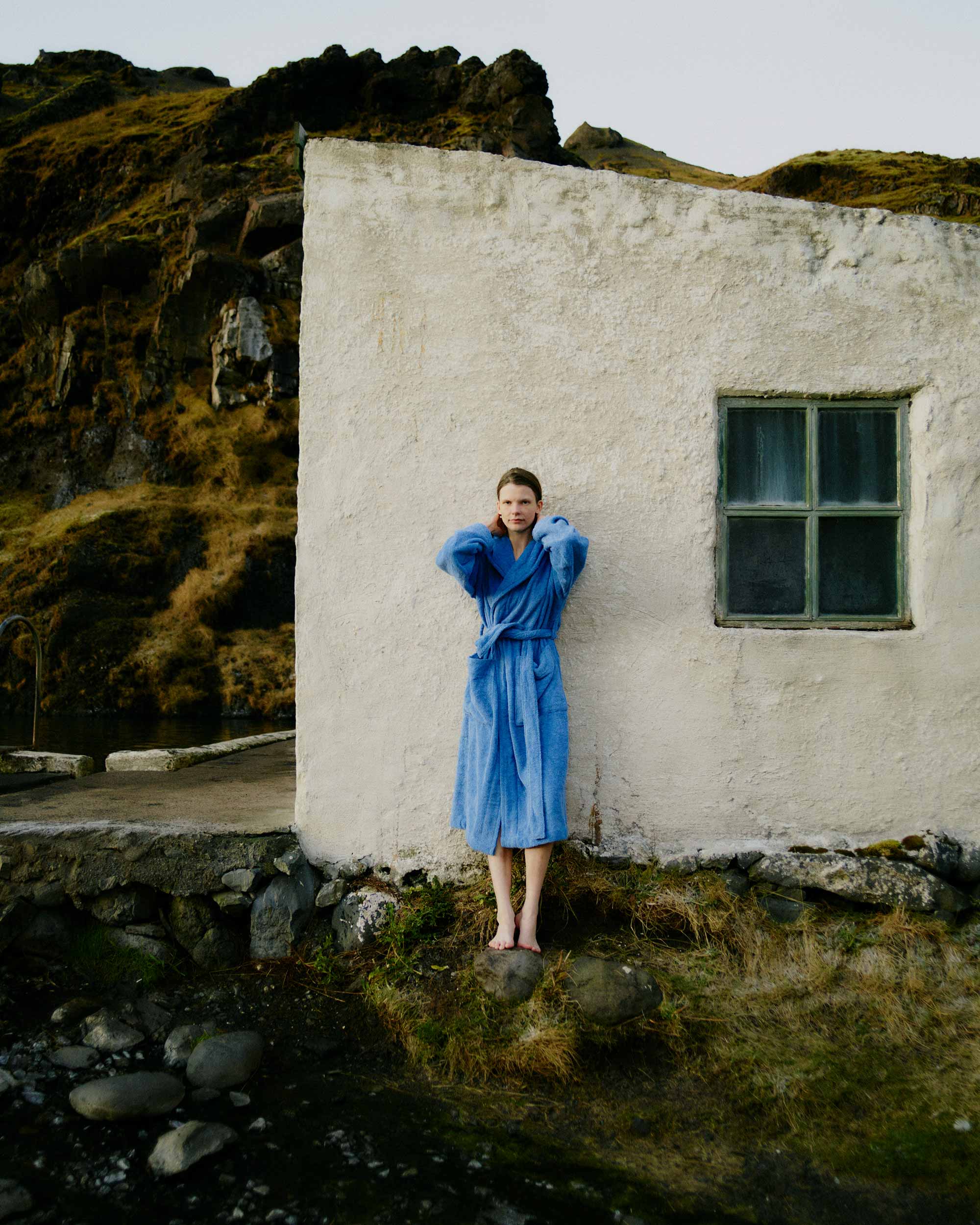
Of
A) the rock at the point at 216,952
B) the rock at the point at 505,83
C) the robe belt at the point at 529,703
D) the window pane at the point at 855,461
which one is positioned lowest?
the rock at the point at 216,952

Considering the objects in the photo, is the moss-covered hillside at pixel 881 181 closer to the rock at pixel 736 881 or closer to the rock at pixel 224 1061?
the rock at pixel 736 881

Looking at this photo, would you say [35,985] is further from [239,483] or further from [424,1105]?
[239,483]

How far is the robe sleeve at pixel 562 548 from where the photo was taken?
3223 mm

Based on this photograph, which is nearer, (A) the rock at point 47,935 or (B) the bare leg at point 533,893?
(B) the bare leg at point 533,893

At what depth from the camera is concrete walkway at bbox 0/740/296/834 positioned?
3641 millimetres

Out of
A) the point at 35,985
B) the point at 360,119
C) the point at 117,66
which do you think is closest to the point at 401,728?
the point at 35,985

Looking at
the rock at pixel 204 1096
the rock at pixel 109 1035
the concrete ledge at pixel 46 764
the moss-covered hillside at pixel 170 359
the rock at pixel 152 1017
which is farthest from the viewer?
the moss-covered hillside at pixel 170 359

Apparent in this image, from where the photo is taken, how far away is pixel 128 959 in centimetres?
345

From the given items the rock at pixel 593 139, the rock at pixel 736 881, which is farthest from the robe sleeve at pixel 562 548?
the rock at pixel 593 139

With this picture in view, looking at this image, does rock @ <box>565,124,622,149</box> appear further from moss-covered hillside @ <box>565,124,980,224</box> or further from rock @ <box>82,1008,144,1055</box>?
rock @ <box>82,1008,144,1055</box>

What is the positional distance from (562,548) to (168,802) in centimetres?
253

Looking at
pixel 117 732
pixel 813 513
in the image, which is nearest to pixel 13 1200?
pixel 813 513

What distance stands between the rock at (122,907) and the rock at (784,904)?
2.69 metres

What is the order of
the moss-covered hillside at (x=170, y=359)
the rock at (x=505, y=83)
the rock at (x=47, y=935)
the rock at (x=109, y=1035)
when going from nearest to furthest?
the rock at (x=109, y=1035), the rock at (x=47, y=935), the moss-covered hillside at (x=170, y=359), the rock at (x=505, y=83)
